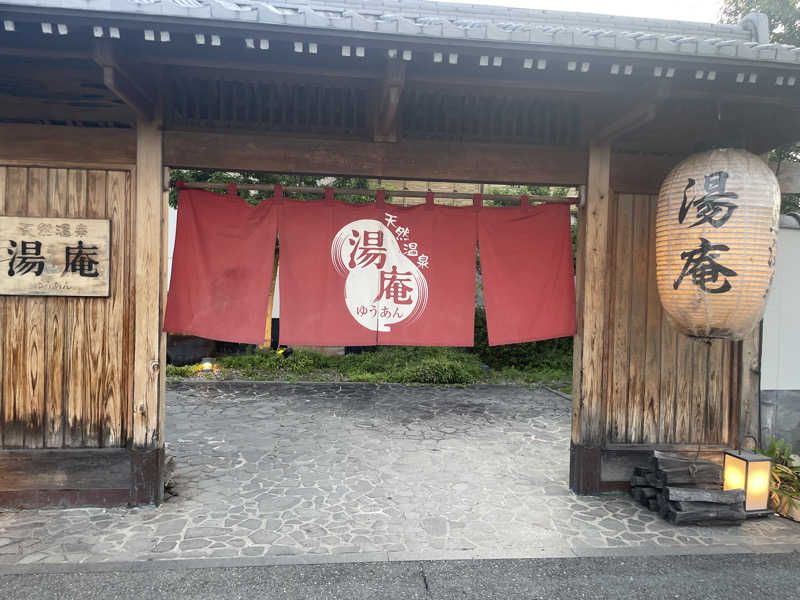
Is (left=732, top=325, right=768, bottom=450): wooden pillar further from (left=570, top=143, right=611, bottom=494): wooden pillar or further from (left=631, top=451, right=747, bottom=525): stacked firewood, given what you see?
(left=570, top=143, right=611, bottom=494): wooden pillar

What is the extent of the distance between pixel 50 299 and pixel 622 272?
6.50 meters

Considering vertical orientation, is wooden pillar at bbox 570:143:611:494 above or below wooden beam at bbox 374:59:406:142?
below

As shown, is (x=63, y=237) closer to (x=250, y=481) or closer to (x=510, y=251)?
(x=250, y=481)

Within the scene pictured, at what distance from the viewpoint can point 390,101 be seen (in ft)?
15.1

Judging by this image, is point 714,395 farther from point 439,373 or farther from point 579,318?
point 439,373

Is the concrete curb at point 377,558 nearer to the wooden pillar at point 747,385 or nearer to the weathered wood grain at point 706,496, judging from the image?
the weathered wood grain at point 706,496

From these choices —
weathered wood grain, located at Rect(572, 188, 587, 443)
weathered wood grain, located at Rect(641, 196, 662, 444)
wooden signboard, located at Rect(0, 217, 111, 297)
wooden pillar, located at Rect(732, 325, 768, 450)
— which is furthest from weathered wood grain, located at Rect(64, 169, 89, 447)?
wooden pillar, located at Rect(732, 325, 768, 450)

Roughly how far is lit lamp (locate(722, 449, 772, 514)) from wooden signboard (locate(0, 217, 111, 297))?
7162 millimetres

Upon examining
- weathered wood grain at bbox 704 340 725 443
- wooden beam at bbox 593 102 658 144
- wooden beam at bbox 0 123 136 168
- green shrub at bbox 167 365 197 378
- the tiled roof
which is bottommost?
green shrub at bbox 167 365 197 378

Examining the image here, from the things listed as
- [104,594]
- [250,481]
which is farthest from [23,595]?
[250,481]

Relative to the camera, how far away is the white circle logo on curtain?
219 inches

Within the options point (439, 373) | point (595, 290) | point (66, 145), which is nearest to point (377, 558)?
point (595, 290)

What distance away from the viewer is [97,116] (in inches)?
205

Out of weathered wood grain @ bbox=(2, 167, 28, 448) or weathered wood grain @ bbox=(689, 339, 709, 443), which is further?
weathered wood grain @ bbox=(689, 339, 709, 443)
